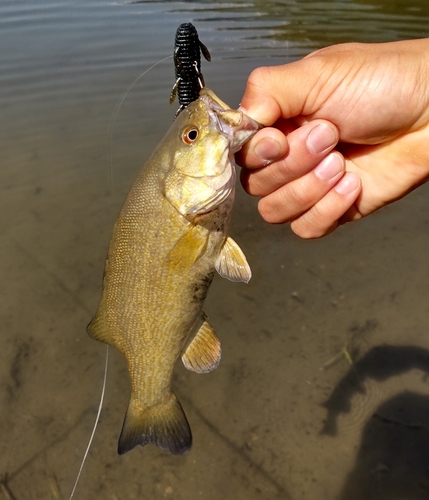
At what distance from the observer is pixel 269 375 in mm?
4023

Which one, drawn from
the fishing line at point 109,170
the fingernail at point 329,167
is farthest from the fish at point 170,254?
the fishing line at point 109,170

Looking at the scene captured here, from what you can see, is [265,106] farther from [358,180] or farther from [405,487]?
[405,487]

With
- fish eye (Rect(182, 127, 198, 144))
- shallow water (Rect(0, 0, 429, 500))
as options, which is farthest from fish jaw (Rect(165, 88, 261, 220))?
shallow water (Rect(0, 0, 429, 500))

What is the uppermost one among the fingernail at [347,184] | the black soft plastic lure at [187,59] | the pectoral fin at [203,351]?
the black soft plastic lure at [187,59]

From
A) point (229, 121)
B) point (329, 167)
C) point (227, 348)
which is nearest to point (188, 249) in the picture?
point (229, 121)

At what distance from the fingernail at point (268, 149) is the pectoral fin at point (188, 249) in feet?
1.51

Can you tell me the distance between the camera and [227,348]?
4207mm

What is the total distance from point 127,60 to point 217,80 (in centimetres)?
186

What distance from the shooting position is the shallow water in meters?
3.54

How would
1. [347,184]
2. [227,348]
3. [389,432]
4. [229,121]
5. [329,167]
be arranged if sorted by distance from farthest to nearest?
[227,348]
[389,432]
[347,184]
[329,167]
[229,121]

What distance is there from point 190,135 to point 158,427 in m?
1.47

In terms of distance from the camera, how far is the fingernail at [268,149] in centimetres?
219

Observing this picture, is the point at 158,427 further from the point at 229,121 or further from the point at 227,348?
the point at 227,348

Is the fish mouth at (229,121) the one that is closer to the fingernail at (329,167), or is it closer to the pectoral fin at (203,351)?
the fingernail at (329,167)
